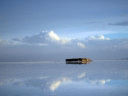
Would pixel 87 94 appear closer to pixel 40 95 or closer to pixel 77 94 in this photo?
pixel 77 94

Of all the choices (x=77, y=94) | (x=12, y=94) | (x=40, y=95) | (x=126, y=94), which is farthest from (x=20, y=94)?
(x=126, y=94)

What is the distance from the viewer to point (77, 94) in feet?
42.7

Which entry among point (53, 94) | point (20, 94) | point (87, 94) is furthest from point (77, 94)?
point (20, 94)

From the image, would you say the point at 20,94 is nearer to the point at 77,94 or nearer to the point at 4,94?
the point at 4,94

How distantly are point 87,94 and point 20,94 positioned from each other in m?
4.64

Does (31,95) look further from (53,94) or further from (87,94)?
(87,94)

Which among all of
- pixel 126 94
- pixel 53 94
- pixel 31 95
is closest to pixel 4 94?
pixel 31 95

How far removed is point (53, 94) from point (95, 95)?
9.30 ft

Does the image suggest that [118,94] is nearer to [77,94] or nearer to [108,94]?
[108,94]

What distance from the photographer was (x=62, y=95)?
41.4 feet

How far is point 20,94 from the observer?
13.2m

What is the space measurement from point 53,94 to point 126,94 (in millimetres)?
4919

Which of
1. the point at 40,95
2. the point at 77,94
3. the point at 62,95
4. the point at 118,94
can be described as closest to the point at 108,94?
the point at 118,94

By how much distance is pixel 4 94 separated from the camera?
13125 mm
